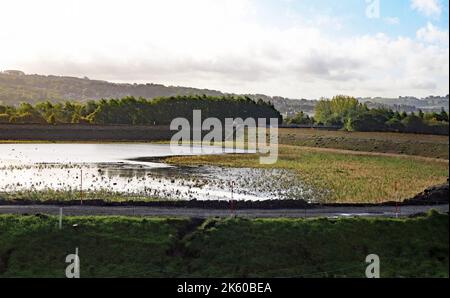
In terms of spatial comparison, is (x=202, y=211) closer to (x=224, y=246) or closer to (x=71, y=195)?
(x=224, y=246)

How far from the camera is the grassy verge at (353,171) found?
3055 cm

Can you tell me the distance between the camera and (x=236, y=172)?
4125 cm

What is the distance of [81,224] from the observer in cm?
1945

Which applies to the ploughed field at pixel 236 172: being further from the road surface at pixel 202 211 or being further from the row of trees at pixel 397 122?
the road surface at pixel 202 211

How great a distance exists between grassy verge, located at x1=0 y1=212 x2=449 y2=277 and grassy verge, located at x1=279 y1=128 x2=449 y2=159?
18.2 metres

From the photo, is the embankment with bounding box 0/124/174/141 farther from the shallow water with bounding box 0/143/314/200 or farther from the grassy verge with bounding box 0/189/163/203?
the grassy verge with bounding box 0/189/163/203

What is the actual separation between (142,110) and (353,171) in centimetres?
5686

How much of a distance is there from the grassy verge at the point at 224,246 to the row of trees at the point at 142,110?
58.6m

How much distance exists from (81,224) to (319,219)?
8.81 meters

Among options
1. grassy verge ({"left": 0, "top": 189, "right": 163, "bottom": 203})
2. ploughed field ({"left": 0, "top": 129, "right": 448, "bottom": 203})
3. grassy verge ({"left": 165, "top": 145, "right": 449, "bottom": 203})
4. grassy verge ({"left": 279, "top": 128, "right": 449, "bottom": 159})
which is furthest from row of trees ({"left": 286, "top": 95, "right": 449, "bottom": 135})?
grassy verge ({"left": 0, "top": 189, "right": 163, "bottom": 203})

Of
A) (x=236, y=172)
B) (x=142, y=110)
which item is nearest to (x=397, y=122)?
(x=236, y=172)

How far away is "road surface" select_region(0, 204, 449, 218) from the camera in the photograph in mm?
21922
